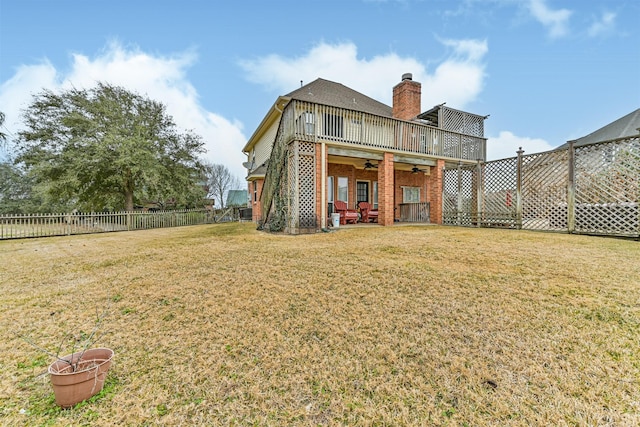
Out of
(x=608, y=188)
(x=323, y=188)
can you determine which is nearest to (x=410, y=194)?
(x=323, y=188)

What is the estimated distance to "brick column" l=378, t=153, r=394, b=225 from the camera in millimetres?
10188

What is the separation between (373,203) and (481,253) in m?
9.18

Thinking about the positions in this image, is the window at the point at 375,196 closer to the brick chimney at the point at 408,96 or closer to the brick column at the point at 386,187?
the brick column at the point at 386,187

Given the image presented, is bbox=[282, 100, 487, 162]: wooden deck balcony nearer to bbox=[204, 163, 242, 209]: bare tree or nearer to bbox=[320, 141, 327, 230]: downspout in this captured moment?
bbox=[320, 141, 327, 230]: downspout

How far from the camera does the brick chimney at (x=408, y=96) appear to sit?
1343 cm

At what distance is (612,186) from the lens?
22.5ft

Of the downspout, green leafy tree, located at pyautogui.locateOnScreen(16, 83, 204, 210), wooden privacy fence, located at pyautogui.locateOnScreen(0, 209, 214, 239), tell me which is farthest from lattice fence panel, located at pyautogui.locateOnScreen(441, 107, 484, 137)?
green leafy tree, located at pyautogui.locateOnScreen(16, 83, 204, 210)

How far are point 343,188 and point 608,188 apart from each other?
9.11m

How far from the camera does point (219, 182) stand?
131 ft

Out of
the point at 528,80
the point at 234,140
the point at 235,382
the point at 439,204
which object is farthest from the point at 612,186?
the point at 234,140

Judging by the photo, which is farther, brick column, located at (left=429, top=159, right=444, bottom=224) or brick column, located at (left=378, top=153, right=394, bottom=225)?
brick column, located at (left=429, top=159, right=444, bottom=224)

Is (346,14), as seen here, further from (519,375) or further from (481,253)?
(519,375)

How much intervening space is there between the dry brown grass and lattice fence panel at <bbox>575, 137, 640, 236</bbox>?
3.65m

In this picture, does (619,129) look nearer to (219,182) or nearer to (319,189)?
(319,189)
